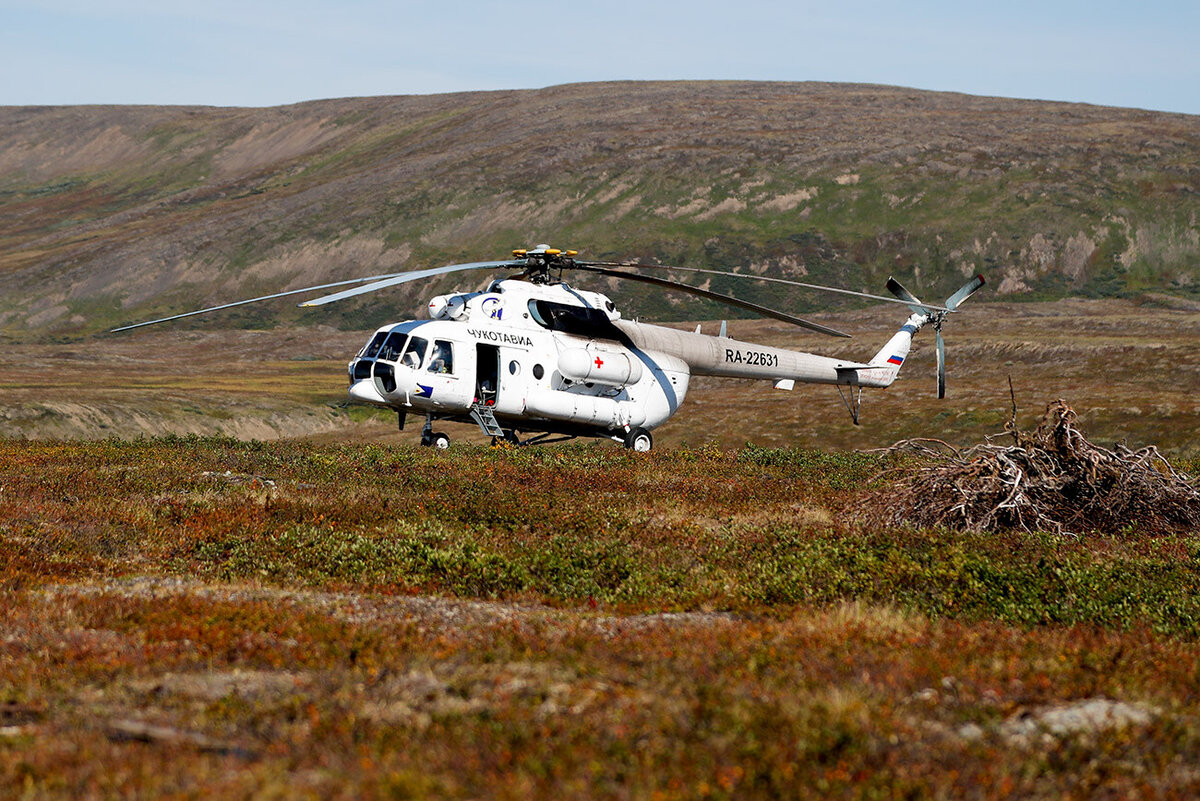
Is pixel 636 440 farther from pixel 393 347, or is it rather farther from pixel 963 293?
pixel 963 293

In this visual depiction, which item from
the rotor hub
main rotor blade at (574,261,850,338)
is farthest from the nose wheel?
main rotor blade at (574,261,850,338)

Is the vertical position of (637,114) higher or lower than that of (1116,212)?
higher

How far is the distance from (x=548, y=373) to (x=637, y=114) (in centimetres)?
16976

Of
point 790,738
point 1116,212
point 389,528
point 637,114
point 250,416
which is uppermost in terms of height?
point 637,114

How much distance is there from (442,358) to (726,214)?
135m

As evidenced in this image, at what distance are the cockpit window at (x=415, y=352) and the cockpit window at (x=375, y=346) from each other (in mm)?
746

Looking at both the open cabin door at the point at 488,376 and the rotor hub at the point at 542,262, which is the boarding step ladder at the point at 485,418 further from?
the rotor hub at the point at 542,262

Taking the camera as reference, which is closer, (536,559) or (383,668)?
(383,668)

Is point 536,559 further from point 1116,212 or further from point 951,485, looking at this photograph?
point 1116,212

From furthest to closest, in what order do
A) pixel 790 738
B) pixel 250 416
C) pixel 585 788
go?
pixel 250 416, pixel 790 738, pixel 585 788

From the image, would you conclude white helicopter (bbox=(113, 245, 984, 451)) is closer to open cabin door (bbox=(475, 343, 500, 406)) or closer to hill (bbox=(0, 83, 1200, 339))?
open cabin door (bbox=(475, 343, 500, 406))

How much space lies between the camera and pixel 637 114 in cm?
18912

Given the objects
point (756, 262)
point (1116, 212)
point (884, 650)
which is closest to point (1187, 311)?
point (1116, 212)

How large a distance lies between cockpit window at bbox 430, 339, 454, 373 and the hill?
110235 millimetres
